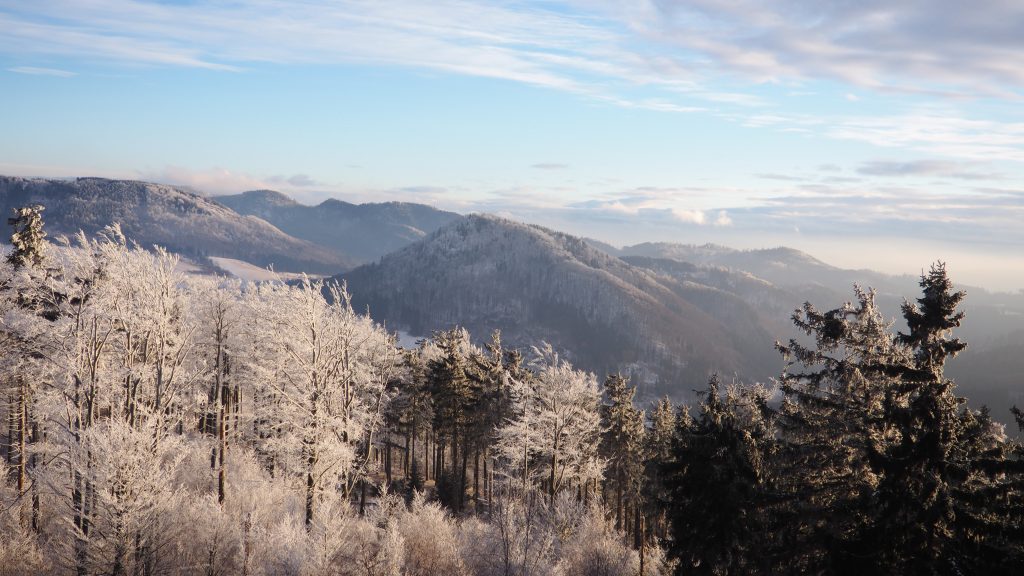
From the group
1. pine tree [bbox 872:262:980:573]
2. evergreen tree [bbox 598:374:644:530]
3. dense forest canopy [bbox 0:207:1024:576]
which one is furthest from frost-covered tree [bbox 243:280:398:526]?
evergreen tree [bbox 598:374:644:530]

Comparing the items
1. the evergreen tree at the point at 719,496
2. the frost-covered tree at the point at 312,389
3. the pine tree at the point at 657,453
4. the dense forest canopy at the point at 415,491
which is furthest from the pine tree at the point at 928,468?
the pine tree at the point at 657,453

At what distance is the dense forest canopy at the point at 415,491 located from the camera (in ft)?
49.5

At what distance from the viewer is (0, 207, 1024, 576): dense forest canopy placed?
595 inches

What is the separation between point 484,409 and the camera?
147 feet

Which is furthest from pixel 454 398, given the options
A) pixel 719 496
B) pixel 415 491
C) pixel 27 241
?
pixel 27 241

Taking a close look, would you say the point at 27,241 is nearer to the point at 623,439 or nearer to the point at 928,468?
the point at 928,468

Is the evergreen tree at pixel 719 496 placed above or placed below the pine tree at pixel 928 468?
below

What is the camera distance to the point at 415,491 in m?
24.9

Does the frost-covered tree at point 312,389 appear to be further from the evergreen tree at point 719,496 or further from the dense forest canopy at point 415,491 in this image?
the evergreen tree at point 719,496

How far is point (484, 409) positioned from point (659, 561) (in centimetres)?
1677

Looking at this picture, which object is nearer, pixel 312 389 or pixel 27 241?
pixel 312 389

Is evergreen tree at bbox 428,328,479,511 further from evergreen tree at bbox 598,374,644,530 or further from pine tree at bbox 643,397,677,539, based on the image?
pine tree at bbox 643,397,677,539

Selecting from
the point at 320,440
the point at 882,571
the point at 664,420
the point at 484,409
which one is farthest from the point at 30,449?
the point at 664,420

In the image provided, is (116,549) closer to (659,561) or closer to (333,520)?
(333,520)
